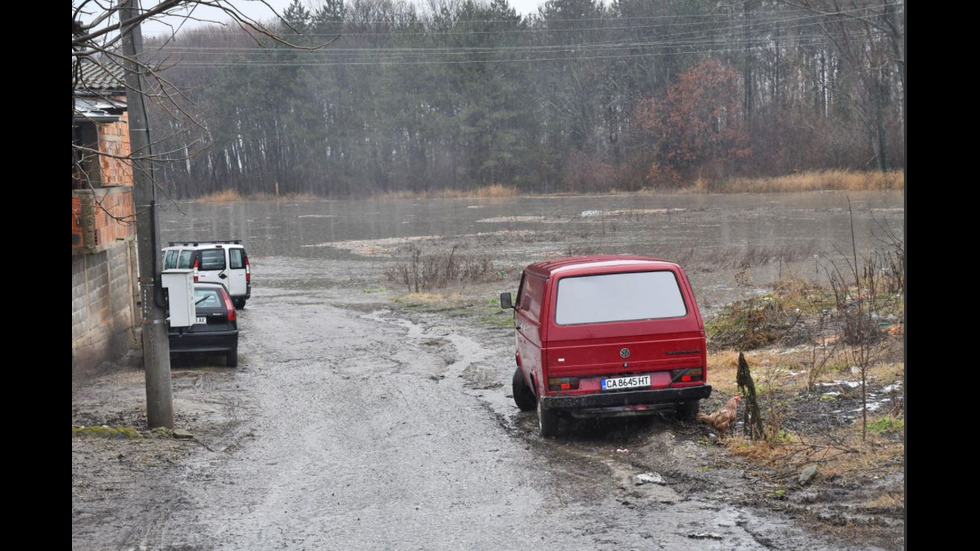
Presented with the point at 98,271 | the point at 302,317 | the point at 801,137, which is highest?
the point at 801,137

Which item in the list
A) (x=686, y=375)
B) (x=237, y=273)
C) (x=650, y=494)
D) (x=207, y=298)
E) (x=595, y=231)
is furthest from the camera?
(x=595, y=231)

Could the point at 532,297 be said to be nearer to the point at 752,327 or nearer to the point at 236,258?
the point at 752,327

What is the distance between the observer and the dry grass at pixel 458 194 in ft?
262

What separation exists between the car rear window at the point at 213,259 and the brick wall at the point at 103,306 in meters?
5.07

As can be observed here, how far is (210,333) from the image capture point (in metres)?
17.1

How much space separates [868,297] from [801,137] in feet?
186

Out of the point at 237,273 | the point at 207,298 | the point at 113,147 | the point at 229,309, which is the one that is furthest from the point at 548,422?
the point at 237,273

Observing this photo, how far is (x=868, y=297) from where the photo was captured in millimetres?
16625

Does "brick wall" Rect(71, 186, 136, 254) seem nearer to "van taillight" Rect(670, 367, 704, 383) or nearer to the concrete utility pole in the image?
the concrete utility pole

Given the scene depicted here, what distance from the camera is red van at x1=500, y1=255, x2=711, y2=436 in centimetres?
1002

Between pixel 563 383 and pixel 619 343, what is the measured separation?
0.70 m

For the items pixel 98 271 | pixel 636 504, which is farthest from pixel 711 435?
pixel 98 271

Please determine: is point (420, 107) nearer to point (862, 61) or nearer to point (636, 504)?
point (862, 61)
